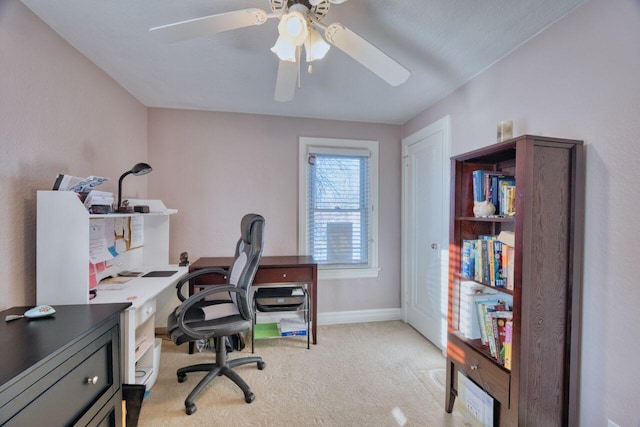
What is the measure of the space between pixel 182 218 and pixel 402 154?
254 cm

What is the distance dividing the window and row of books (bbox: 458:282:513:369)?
1461mm

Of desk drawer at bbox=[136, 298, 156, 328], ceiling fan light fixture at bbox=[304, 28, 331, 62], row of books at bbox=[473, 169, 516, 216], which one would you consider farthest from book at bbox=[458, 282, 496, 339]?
desk drawer at bbox=[136, 298, 156, 328]

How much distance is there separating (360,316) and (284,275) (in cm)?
116

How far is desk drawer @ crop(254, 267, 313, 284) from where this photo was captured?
2.53 metres

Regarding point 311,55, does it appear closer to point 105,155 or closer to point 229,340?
point 105,155

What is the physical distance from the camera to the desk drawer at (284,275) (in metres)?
2.53

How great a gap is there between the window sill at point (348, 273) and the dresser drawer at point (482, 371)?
143 centimetres

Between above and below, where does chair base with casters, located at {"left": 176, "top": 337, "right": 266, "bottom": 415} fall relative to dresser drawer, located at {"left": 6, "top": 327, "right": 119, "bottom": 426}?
below

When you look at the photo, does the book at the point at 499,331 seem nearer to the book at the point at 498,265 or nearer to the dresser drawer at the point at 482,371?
the dresser drawer at the point at 482,371

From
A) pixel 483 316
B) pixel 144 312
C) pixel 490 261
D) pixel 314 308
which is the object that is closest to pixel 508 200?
pixel 490 261

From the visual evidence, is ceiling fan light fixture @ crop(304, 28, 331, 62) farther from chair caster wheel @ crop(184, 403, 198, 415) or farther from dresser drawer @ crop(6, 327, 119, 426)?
chair caster wheel @ crop(184, 403, 198, 415)

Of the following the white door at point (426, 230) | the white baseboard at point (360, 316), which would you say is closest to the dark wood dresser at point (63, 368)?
the white baseboard at point (360, 316)

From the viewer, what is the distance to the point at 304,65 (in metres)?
1.98

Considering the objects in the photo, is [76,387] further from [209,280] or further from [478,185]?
[478,185]
